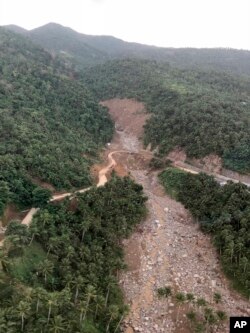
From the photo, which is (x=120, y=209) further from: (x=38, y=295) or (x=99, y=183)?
(x=38, y=295)

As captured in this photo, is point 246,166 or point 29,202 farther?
point 246,166

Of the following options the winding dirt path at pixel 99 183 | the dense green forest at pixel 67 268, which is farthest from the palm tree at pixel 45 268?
the winding dirt path at pixel 99 183

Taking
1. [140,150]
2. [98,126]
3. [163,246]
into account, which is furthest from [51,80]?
[163,246]

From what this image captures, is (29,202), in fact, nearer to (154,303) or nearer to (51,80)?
(154,303)

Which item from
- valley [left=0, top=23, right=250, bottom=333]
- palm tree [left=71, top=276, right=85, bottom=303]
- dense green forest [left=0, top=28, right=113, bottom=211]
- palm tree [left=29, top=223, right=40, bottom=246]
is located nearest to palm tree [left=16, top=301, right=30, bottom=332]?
valley [left=0, top=23, right=250, bottom=333]

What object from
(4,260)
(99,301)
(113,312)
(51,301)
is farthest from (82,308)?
(4,260)

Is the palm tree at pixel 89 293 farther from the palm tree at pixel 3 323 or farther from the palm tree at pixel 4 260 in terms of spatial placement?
the palm tree at pixel 4 260
